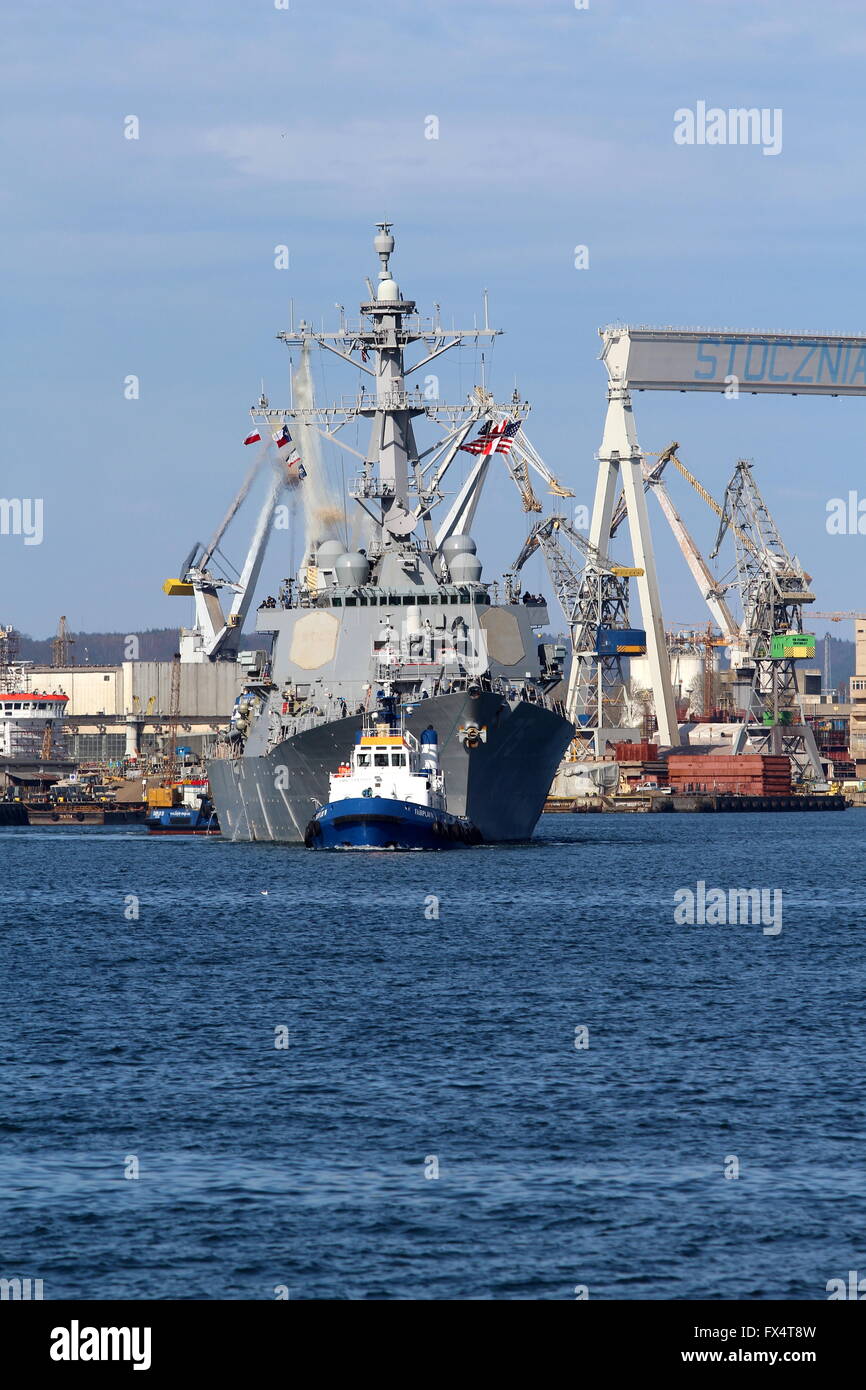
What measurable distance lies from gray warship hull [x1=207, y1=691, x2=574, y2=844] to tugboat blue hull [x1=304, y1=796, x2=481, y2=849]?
2.60 metres

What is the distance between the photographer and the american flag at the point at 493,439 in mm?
87938

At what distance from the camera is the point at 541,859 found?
7888 centimetres

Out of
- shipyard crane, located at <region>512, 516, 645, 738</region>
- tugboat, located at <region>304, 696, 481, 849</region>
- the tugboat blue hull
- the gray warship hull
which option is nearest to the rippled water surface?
the tugboat blue hull

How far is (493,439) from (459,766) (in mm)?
20784

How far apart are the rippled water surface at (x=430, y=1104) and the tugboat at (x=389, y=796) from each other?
548 inches

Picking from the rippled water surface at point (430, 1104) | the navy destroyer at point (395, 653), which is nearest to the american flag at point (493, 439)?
the navy destroyer at point (395, 653)

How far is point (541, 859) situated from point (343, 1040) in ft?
150

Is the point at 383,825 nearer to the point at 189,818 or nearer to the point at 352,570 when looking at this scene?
the point at 352,570

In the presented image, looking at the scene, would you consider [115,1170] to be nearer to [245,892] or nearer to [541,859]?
[245,892]

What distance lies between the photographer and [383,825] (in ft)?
232

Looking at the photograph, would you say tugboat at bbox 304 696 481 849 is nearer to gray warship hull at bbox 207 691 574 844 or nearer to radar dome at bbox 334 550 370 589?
gray warship hull at bbox 207 691 574 844

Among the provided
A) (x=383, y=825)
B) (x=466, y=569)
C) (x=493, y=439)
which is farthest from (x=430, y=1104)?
(x=493, y=439)
